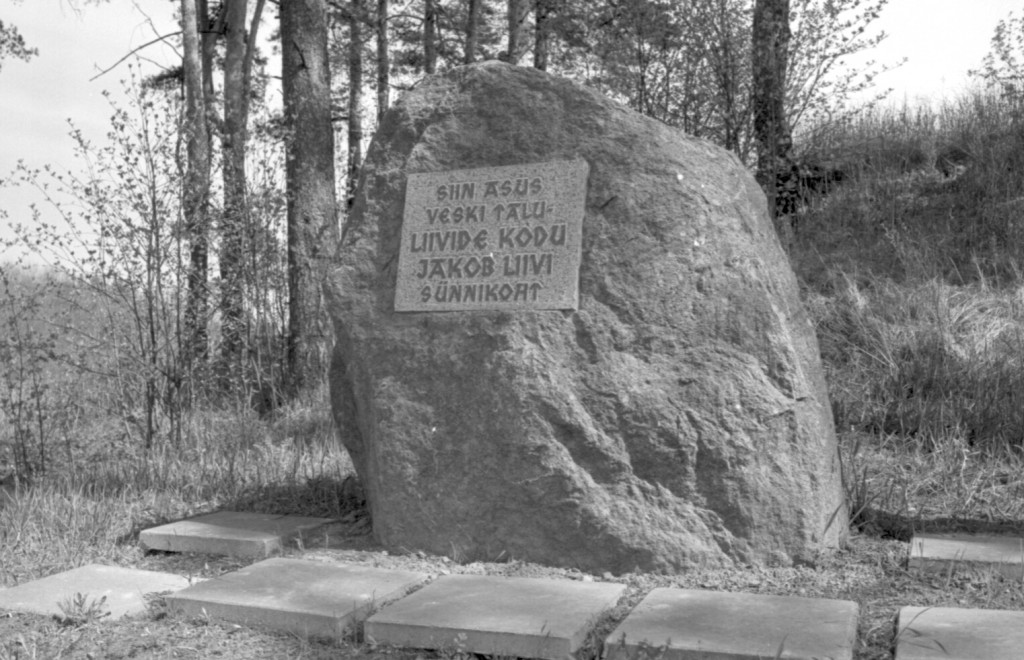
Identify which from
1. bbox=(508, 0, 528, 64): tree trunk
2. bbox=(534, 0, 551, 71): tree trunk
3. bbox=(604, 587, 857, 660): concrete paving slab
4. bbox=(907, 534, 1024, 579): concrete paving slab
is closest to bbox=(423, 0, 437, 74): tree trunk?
bbox=(508, 0, 528, 64): tree trunk

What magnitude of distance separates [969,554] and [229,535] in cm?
273

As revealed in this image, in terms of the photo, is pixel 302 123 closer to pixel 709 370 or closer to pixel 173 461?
pixel 173 461

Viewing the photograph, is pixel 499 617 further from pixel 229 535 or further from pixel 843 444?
pixel 843 444

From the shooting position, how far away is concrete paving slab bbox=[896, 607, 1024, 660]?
2590mm

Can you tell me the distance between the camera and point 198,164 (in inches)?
240

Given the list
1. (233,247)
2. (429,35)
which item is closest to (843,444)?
(233,247)

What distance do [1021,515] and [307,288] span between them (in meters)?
4.87

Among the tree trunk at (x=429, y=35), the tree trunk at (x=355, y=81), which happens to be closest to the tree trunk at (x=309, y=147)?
the tree trunk at (x=355, y=81)

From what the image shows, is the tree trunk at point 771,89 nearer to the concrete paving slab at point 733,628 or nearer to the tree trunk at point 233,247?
the tree trunk at point 233,247

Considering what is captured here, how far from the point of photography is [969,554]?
345 cm

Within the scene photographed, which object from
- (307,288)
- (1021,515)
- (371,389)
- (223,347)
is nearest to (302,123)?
(307,288)

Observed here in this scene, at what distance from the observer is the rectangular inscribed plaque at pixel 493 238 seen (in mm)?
3717

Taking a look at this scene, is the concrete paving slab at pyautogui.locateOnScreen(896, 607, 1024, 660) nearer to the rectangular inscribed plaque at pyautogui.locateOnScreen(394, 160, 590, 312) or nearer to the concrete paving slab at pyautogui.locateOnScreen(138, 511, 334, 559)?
the rectangular inscribed plaque at pyautogui.locateOnScreen(394, 160, 590, 312)

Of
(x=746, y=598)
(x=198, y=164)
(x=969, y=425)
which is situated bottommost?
(x=746, y=598)
